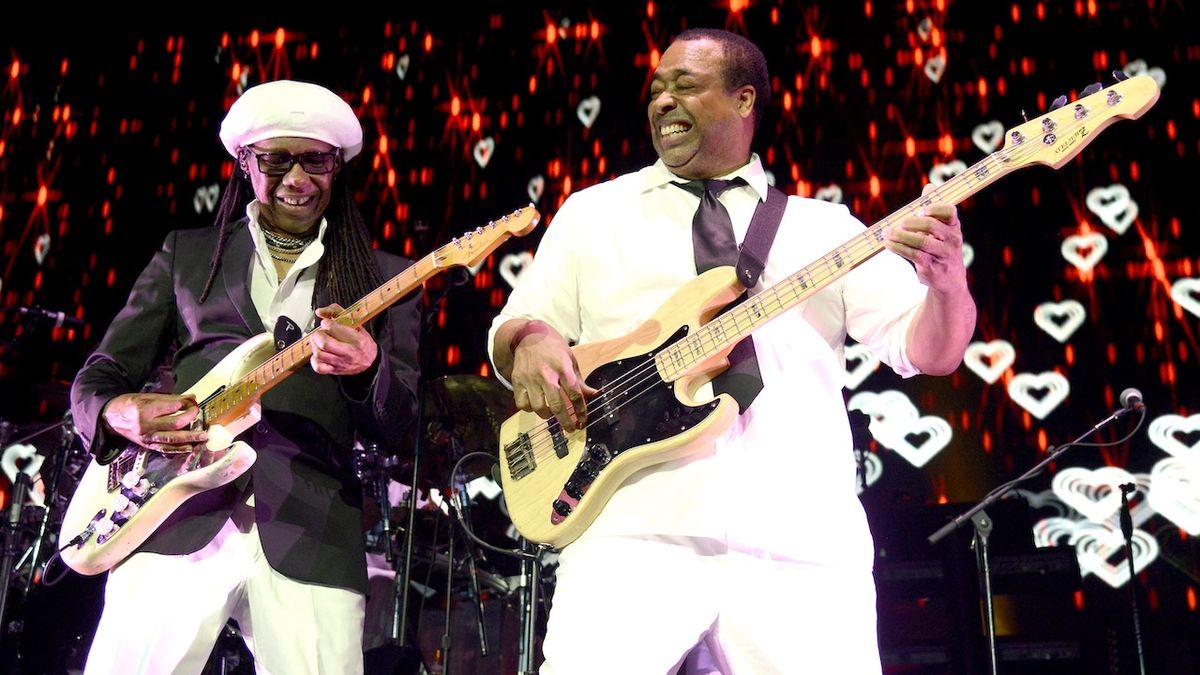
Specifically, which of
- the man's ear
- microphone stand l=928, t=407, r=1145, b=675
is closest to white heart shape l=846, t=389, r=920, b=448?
microphone stand l=928, t=407, r=1145, b=675

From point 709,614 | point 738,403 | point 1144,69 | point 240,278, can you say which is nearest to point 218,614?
point 240,278

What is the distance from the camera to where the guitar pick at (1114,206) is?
7754 millimetres

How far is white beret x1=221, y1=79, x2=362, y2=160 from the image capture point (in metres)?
3.61

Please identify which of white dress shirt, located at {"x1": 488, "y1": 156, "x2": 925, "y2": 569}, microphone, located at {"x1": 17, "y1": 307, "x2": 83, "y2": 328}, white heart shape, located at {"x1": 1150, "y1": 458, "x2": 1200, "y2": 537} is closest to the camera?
white dress shirt, located at {"x1": 488, "y1": 156, "x2": 925, "y2": 569}

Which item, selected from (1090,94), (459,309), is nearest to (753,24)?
(459,309)

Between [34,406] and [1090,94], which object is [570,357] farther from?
[34,406]

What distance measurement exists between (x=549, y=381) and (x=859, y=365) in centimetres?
598

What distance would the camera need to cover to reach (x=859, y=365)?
8.26 meters

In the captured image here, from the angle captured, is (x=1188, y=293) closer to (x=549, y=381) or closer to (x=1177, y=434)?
(x=1177, y=434)

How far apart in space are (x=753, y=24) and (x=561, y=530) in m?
6.40

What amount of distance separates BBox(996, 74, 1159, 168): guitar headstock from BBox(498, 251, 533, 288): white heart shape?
20.0ft

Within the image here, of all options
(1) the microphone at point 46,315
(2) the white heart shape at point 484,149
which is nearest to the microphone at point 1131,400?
(2) the white heart shape at point 484,149

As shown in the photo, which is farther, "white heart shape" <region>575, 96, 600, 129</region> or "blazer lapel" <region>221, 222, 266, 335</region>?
"white heart shape" <region>575, 96, 600, 129</region>

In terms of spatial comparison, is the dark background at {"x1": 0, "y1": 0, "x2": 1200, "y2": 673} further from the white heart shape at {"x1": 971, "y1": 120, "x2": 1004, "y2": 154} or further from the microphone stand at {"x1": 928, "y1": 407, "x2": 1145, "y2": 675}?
the microphone stand at {"x1": 928, "y1": 407, "x2": 1145, "y2": 675}
